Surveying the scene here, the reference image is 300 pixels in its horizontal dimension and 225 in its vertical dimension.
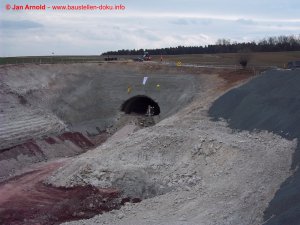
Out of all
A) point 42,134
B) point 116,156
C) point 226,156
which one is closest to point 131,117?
point 42,134

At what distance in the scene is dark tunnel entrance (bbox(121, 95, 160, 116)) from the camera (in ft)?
169

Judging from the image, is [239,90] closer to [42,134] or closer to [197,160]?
[197,160]

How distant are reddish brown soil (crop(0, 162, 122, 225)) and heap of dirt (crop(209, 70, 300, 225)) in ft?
29.1

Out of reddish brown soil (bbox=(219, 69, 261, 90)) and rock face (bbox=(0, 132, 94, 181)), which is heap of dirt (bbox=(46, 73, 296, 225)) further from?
reddish brown soil (bbox=(219, 69, 261, 90))

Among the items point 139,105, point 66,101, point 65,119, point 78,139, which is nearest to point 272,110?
point 78,139

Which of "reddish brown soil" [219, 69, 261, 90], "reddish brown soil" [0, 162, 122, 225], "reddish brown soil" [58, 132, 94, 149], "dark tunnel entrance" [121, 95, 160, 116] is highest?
"reddish brown soil" [219, 69, 261, 90]

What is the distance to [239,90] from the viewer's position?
36.2 metres

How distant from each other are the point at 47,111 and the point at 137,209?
75.5 feet

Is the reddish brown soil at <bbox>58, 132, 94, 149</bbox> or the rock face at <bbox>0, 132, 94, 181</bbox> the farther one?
the reddish brown soil at <bbox>58, 132, 94, 149</bbox>

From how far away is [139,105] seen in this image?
54656 mm

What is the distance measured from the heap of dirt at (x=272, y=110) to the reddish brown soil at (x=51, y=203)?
8872mm

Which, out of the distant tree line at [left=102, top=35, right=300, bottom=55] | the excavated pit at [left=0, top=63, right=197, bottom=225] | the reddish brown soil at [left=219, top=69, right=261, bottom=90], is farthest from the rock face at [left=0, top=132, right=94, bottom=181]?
the distant tree line at [left=102, top=35, right=300, bottom=55]

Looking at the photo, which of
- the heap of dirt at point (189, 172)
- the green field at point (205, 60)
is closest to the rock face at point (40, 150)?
the heap of dirt at point (189, 172)

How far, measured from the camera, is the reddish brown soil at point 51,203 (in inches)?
938
